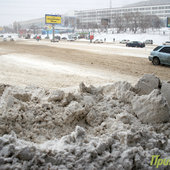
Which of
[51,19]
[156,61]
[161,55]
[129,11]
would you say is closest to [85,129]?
[161,55]

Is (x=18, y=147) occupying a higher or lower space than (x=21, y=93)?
lower

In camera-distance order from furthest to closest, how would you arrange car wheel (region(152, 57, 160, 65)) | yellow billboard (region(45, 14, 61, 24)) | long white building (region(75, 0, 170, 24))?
long white building (region(75, 0, 170, 24)), yellow billboard (region(45, 14, 61, 24)), car wheel (region(152, 57, 160, 65))

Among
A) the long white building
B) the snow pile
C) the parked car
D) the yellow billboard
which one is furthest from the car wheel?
the long white building

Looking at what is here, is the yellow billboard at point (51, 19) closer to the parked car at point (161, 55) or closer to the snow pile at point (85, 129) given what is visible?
the parked car at point (161, 55)

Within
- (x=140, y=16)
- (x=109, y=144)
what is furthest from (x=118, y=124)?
(x=140, y=16)

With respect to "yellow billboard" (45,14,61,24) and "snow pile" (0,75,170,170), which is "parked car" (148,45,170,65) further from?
"yellow billboard" (45,14,61,24)

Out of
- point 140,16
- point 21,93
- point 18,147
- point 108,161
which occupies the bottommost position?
point 108,161

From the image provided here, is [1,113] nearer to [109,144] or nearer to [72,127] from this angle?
[72,127]

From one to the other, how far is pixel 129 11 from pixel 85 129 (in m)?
151

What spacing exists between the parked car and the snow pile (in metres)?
11.3

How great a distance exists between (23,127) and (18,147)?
1413 mm

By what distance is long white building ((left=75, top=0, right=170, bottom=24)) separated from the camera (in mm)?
131625

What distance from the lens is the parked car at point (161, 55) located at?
16734 mm

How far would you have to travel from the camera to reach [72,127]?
4.88 meters
